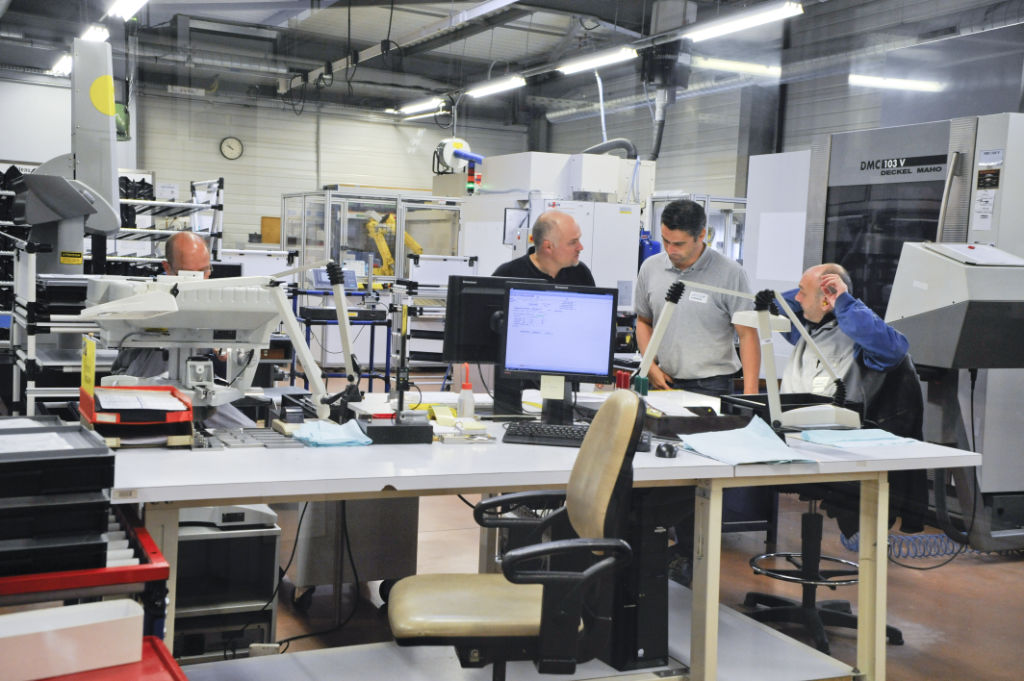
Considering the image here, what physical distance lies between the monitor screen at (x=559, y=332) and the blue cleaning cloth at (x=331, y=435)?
1.85 ft

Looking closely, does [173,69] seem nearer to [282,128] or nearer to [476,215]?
[282,128]

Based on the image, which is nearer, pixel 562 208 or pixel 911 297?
pixel 911 297

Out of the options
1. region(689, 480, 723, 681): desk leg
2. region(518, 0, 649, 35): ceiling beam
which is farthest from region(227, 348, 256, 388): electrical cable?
region(518, 0, 649, 35): ceiling beam

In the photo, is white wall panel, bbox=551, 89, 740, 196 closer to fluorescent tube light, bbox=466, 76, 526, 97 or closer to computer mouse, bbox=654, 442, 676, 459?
fluorescent tube light, bbox=466, 76, 526, 97

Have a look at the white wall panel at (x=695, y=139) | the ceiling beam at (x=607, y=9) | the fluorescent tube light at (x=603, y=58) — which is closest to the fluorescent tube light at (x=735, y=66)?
the white wall panel at (x=695, y=139)

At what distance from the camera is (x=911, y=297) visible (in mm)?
3467

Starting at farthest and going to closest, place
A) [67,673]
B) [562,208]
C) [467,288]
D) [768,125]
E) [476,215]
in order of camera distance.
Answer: [768,125] → [476,215] → [562,208] → [467,288] → [67,673]

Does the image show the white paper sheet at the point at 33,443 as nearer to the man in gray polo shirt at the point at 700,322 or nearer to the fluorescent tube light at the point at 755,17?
the man in gray polo shirt at the point at 700,322

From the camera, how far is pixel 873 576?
2.72m

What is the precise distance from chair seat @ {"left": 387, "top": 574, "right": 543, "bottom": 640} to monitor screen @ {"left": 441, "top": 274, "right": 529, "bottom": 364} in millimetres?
937

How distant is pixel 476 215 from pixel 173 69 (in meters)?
5.94

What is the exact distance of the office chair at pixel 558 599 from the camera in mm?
1949

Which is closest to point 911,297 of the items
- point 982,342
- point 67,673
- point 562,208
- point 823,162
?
point 982,342

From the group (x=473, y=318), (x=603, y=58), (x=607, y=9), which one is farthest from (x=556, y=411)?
(x=607, y=9)
